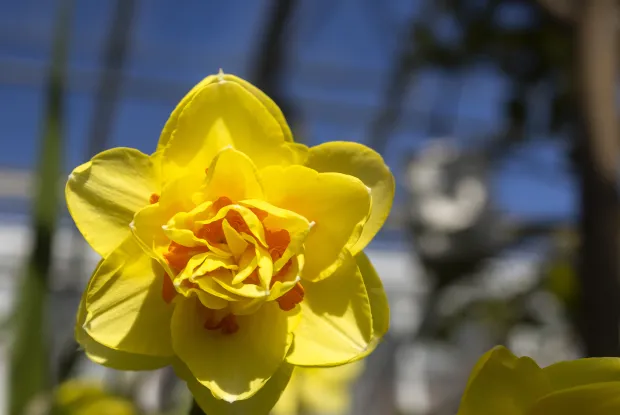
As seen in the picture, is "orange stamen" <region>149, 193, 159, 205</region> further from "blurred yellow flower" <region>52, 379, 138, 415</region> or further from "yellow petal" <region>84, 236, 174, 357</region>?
"blurred yellow flower" <region>52, 379, 138, 415</region>

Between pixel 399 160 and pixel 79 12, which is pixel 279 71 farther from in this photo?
pixel 399 160

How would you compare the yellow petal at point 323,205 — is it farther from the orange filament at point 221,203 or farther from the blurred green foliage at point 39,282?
the blurred green foliage at point 39,282

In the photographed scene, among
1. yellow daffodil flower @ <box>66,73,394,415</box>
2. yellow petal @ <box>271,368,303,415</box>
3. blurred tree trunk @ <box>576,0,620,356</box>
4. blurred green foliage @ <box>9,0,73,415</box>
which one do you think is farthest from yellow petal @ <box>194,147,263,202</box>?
A: yellow petal @ <box>271,368,303,415</box>

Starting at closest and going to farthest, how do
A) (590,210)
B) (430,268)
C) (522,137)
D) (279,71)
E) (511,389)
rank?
(511,389) → (590,210) → (279,71) → (430,268) → (522,137)

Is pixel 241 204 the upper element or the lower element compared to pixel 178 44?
upper

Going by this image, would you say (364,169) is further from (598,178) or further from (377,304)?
(598,178)


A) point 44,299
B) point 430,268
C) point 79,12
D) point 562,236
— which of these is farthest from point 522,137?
point 79,12
